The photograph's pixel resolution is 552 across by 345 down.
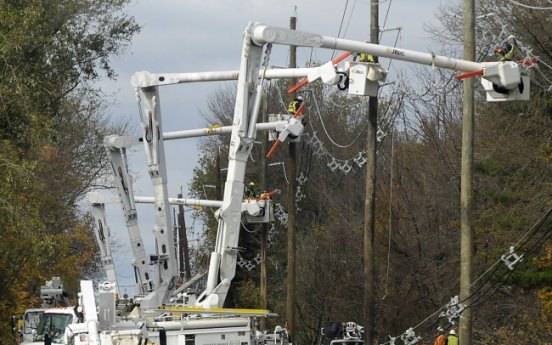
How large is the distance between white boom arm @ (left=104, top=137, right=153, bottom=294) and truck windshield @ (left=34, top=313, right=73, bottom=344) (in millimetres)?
5333

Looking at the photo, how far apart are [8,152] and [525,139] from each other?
1348 cm

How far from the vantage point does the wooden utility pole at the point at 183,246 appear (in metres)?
63.7

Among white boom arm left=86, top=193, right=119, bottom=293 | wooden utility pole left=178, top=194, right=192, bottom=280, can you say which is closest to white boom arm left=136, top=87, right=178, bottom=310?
white boom arm left=86, top=193, right=119, bottom=293

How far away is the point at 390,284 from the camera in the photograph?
1585 inches

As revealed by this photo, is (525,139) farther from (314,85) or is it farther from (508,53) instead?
(314,85)

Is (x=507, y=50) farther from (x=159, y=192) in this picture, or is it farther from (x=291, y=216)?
(x=291, y=216)

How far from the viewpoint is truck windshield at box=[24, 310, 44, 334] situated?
1046 inches

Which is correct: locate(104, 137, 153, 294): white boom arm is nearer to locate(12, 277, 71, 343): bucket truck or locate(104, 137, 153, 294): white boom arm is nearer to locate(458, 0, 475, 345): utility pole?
locate(12, 277, 71, 343): bucket truck

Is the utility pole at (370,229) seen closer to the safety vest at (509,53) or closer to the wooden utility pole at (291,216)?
the safety vest at (509,53)

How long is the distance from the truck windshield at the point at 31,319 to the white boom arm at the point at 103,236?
557 centimetres

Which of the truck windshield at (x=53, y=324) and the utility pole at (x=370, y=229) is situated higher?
the utility pole at (x=370, y=229)

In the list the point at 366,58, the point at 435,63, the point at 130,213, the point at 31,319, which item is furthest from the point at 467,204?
the point at 130,213

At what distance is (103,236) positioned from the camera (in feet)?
107

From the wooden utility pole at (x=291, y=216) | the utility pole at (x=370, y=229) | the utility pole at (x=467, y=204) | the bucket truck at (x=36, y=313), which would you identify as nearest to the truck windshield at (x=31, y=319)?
the bucket truck at (x=36, y=313)
